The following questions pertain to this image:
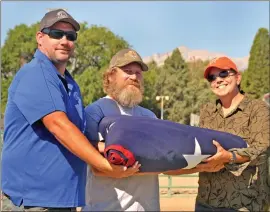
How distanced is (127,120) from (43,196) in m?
0.62

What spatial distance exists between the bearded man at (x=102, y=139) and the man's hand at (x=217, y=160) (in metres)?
0.31

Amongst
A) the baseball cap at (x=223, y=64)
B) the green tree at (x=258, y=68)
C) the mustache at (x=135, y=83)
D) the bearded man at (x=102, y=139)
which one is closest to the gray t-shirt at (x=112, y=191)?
the bearded man at (x=102, y=139)

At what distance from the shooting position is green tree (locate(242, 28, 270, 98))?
37.2 m

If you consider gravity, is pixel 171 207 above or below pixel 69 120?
below

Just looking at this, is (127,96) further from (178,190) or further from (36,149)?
(178,190)

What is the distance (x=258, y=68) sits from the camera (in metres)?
38.6

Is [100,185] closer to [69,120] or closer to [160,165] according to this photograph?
[160,165]

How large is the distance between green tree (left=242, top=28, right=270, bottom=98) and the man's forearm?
117 feet

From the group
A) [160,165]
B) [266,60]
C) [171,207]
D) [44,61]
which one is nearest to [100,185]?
[160,165]

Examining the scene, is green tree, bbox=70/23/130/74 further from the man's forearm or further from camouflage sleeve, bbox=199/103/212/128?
the man's forearm

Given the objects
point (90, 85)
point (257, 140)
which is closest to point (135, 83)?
point (257, 140)

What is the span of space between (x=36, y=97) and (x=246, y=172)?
4.77 feet

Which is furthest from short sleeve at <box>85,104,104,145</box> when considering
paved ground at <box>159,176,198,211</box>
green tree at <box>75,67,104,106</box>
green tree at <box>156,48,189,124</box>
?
green tree at <box>156,48,189,124</box>

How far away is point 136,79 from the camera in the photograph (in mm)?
2850
